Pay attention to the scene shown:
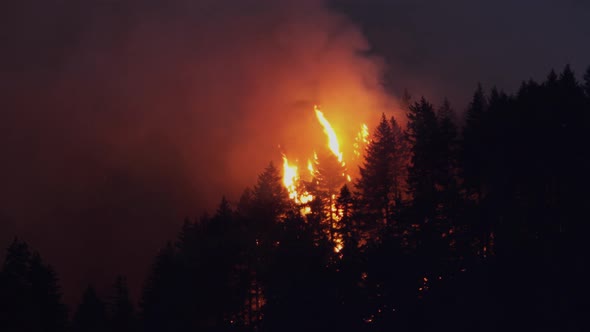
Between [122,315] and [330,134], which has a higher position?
[330,134]

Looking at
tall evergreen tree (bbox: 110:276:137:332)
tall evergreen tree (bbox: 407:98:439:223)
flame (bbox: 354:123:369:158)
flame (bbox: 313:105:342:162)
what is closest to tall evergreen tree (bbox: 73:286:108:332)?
tall evergreen tree (bbox: 110:276:137:332)

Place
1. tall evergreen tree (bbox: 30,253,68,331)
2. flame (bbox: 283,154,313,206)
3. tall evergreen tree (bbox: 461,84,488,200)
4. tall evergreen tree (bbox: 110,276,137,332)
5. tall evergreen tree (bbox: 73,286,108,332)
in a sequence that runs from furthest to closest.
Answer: tall evergreen tree (bbox: 110,276,137,332) → tall evergreen tree (bbox: 73,286,108,332) → flame (bbox: 283,154,313,206) → tall evergreen tree (bbox: 30,253,68,331) → tall evergreen tree (bbox: 461,84,488,200)

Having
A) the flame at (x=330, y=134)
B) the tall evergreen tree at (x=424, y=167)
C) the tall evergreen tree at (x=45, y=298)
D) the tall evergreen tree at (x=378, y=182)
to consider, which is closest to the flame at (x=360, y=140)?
the flame at (x=330, y=134)

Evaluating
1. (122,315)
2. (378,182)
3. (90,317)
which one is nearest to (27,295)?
(90,317)

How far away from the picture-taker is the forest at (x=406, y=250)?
3438 cm

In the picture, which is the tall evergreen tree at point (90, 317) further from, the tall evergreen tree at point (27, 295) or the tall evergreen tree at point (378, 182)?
the tall evergreen tree at point (378, 182)

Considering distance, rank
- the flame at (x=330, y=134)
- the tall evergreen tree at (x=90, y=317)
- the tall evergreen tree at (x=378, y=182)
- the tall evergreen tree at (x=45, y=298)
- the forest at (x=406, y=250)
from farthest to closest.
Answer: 1. the flame at (x=330, y=134)
2. the tall evergreen tree at (x=90, y=317)
3. the tall evergreen tree at (x=378, y=182)
4. the tall evergreen tree at (x=45, y=298)
5. the forest at (x=406, y=250)

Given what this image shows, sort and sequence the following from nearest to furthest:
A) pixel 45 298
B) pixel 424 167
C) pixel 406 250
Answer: pixel 406 250
pixel 424 167
pixel 45 298

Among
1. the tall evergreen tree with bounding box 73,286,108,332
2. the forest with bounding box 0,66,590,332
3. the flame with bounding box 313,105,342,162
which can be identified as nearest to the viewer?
the forest with bounding box 0,66,590,332

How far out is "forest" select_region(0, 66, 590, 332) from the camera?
34.4 m

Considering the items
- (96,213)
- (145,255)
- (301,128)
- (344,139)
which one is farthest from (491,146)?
(96,213)

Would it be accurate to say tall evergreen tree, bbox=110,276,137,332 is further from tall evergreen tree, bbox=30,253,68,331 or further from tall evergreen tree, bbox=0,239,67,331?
tall evergreen tree, bbox=30,253,68,331

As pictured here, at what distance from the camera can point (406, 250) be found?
37.2 meters

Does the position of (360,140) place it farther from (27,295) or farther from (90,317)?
(27,295)
